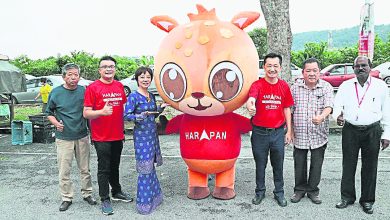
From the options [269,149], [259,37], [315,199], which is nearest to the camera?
[269,149]

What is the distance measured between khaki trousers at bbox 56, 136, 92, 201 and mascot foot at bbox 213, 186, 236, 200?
5.09 feet

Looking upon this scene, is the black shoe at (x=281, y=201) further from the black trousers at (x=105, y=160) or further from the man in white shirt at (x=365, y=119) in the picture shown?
the black trousers at (x=105, y=160)

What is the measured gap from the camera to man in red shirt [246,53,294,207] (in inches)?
181

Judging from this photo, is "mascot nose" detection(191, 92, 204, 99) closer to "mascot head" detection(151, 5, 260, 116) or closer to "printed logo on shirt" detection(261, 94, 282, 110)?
"mascot head" detection(151, 5, 260, 116)

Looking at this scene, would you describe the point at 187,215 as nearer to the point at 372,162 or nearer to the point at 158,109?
the point at 158,109

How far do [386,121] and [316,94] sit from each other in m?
0.80

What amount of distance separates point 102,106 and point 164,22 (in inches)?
54.2

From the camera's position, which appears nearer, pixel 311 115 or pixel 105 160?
pixel 105 160

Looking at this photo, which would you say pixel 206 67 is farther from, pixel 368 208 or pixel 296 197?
pixel 368 208

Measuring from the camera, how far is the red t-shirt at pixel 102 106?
4.51m

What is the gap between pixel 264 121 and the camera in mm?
4652

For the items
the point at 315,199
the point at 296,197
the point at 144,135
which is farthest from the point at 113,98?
the point at 315,199

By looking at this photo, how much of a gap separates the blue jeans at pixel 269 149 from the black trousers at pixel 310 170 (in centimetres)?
26

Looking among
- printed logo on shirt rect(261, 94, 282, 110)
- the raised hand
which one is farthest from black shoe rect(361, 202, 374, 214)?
the raised hand
